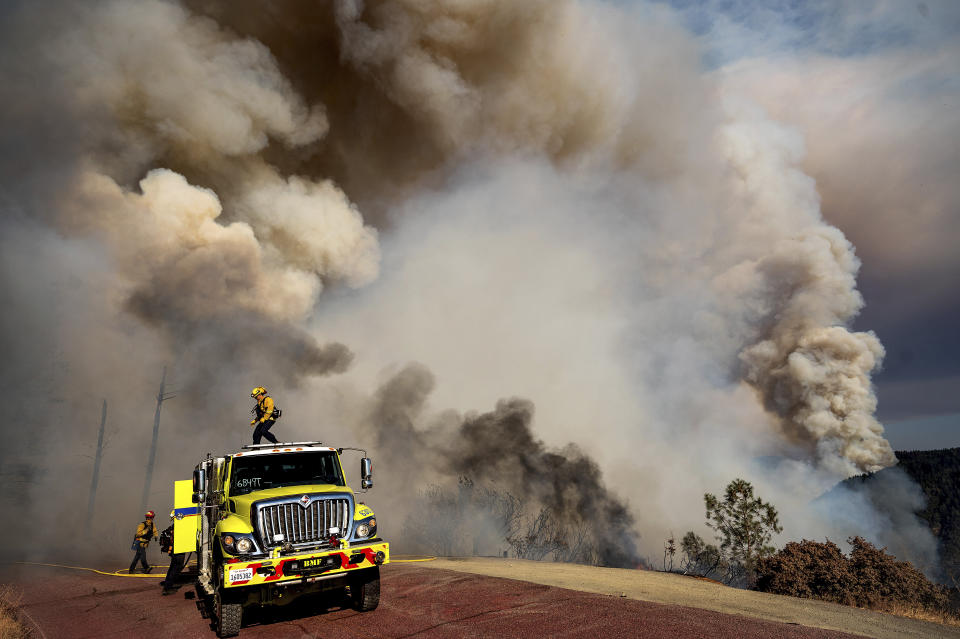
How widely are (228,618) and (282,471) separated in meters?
2.43

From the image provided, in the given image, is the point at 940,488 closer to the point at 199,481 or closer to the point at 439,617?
the point at 439,617

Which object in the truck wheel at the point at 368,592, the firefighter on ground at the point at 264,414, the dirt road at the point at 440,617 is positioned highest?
the firefighter on ground at the point at 264,414

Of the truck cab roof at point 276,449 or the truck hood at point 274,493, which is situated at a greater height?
the truck cab roof at point 276,449

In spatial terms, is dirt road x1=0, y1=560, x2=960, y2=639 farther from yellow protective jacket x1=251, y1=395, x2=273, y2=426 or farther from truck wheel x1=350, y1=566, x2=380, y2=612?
yellow protective jacket x1=251, y1=395, x2=273, y2=426

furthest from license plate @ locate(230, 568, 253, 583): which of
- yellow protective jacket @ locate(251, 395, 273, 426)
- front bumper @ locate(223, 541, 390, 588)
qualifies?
yellow protective jacket @ locate(251, 395, 273, 426)

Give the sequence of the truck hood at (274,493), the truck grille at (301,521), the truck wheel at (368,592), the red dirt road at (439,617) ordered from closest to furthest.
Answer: the red dirt road at (439,617) → the truck grille at (301,521) → the truck hood at (274,493) → the truck wheel at (368,592)

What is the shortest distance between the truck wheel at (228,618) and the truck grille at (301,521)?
3.16 feet

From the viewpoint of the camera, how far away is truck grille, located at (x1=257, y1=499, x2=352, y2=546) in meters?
8.57

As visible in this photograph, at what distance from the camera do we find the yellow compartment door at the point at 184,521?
11.7 meters

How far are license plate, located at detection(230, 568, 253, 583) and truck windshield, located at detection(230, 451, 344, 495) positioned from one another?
68.9 inches

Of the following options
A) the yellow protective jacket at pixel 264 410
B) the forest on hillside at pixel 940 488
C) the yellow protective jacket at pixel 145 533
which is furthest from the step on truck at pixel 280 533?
the forest on hillside at pixel 940 488

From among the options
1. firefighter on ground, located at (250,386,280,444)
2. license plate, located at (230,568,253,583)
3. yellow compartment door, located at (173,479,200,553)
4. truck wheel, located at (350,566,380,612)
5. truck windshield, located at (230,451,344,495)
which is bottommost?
truck wheel, located at (350,566,380,612)

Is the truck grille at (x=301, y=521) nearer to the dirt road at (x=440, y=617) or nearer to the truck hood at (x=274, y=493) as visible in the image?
the truck hood at (x=274, y=493)

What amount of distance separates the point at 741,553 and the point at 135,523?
42.8 meters
